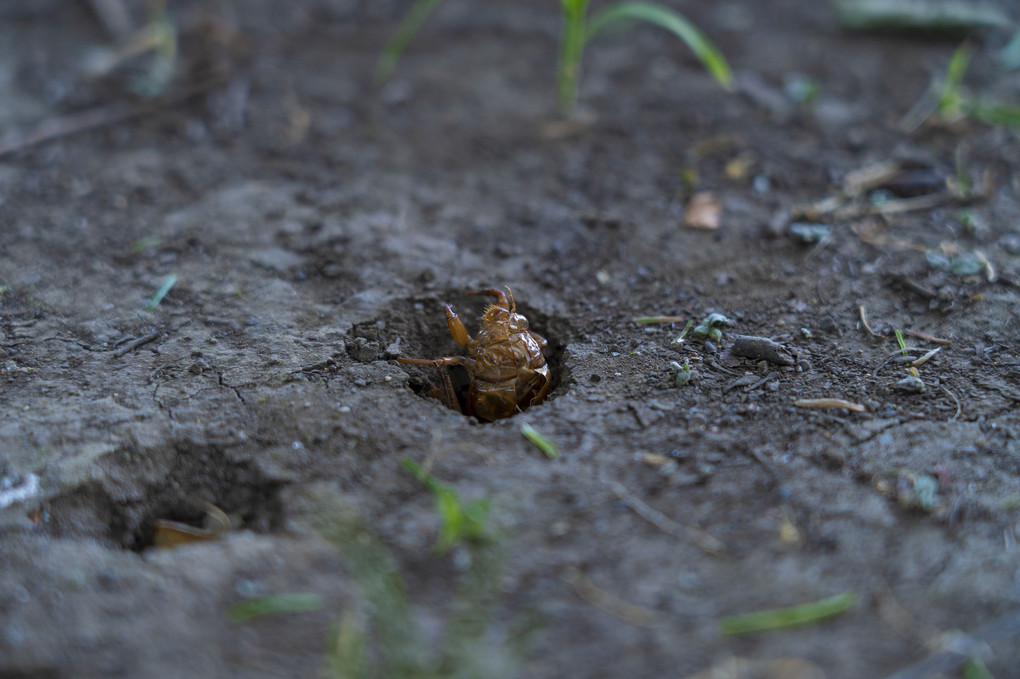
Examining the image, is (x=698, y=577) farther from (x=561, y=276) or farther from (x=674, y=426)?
(x=561, y=276)

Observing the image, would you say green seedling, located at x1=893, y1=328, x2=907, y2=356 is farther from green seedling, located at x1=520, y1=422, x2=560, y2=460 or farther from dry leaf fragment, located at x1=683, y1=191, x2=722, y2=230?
green seedling, located at x1=520, y1=422, x2=560, y2=460

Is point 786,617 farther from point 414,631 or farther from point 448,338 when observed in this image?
point 448,338

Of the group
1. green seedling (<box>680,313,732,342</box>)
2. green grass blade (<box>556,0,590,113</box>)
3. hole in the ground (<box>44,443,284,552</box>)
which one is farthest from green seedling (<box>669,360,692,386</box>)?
green grass blade (<box>556,0,590,113</box>)

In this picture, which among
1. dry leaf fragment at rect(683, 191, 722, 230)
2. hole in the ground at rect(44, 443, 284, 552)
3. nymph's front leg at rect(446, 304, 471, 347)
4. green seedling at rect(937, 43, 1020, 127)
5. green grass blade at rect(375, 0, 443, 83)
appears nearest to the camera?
hole in the ground at rect(44, 443, 284, 552)

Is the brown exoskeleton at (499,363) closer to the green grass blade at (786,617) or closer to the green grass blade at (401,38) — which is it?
the green grass blade at (786,617)

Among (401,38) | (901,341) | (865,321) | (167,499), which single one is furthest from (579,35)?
(167,499)
